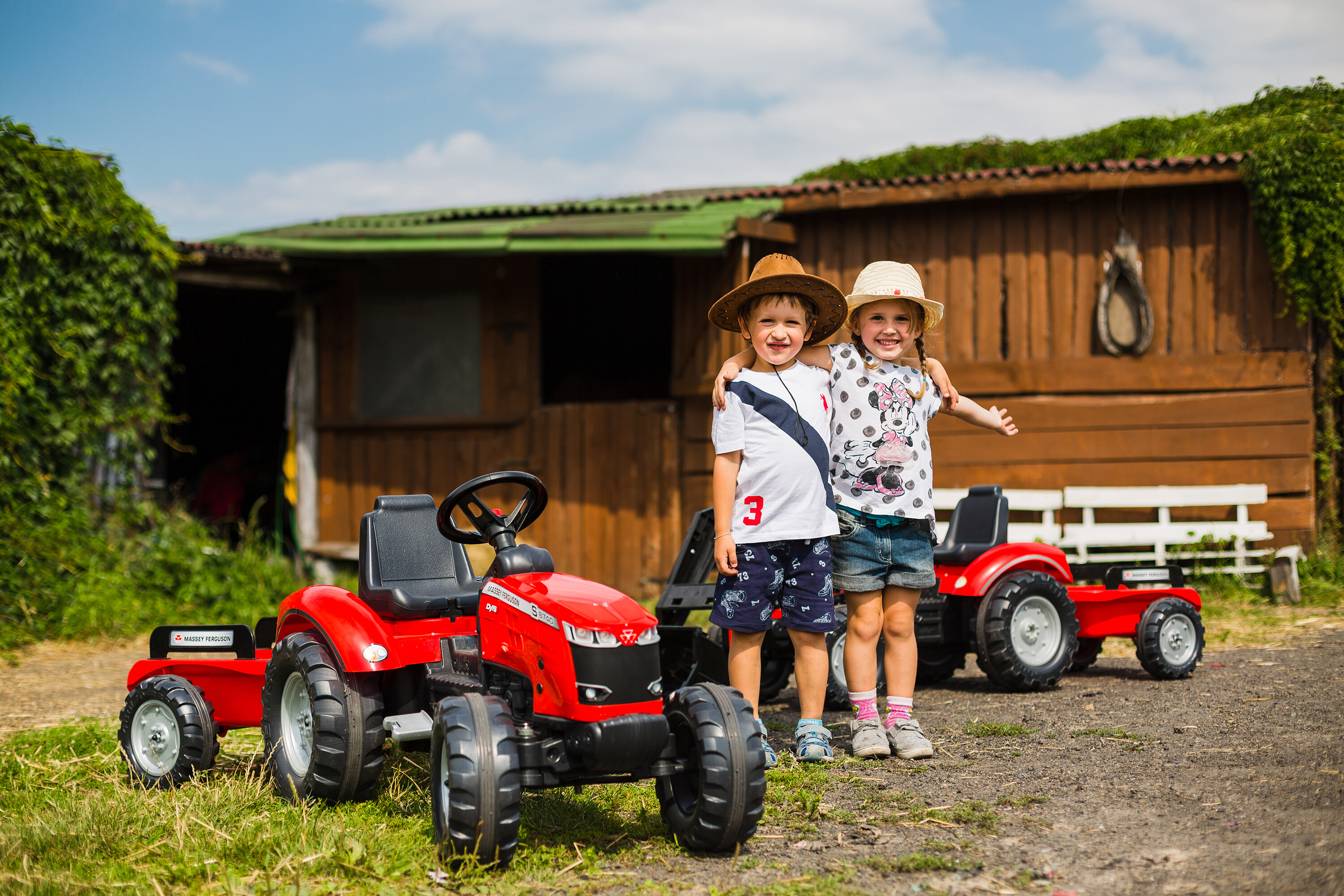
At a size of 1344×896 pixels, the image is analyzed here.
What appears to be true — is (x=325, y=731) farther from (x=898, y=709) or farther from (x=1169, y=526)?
(x=1169, y=526)

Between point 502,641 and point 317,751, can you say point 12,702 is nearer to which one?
point 317,751

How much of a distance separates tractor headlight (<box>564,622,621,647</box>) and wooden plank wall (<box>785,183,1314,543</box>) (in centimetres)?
608

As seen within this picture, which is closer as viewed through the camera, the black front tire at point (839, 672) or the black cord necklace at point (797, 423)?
the black cord necklace at point (797, 423)

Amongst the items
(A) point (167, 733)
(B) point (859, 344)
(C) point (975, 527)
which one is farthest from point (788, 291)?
(A) point (167, 733)

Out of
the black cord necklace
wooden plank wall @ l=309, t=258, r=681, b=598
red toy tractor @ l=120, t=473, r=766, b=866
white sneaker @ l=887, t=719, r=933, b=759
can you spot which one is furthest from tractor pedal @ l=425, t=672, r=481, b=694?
wooden plank wall @ l=309, t=258, r=681, b=598

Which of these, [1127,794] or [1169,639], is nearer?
[1127,794]

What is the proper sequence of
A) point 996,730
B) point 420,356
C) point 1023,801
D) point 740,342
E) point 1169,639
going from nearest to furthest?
1. point 1023,801
2. point 996,730
3. point 1169,639
4. point 740,342
5. point 420,356

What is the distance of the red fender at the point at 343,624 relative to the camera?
11.7 feet

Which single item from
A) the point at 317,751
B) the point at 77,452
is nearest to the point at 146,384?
the point at 77,452

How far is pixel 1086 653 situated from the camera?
594 centimetres

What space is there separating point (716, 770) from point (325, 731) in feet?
4.48

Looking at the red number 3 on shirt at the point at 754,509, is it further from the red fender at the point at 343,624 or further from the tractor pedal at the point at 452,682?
the red fender at the point at 343,624

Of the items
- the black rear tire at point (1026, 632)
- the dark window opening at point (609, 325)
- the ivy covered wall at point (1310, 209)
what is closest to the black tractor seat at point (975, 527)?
the black rear tire at point (1026, 632)

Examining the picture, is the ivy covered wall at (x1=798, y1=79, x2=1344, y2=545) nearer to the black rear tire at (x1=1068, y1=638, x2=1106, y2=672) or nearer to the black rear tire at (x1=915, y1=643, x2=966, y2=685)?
the black rear tire at (x1=1068, y1=638, x2=1106, y2=672)
